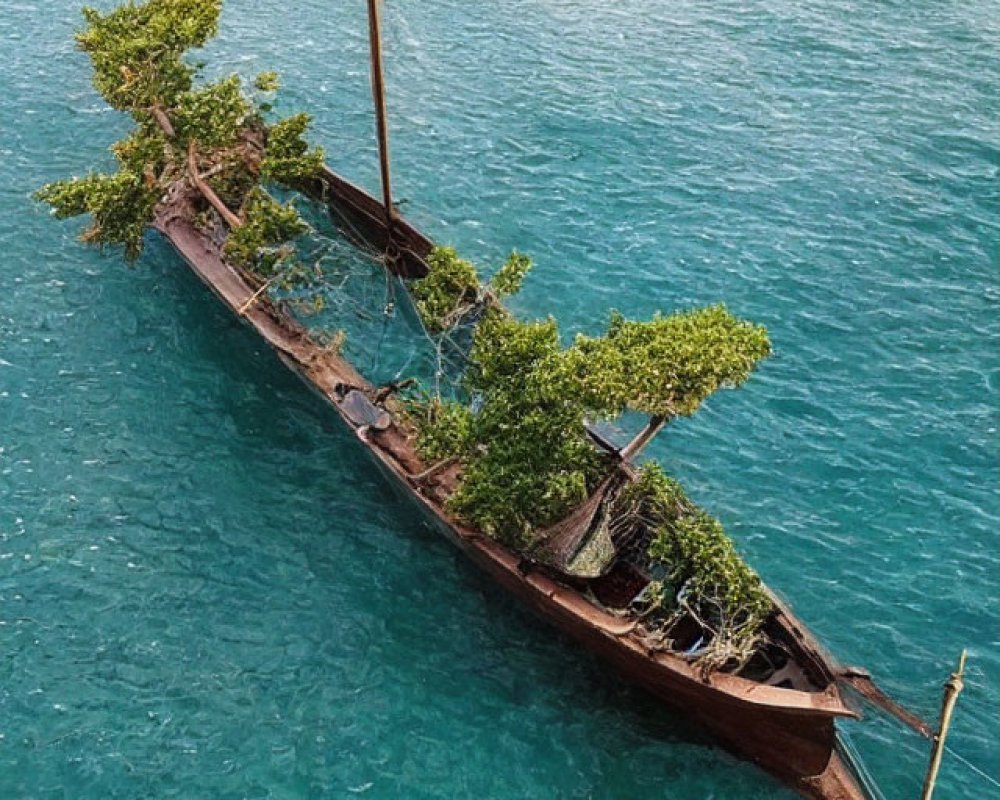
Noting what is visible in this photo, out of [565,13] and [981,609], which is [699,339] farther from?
[565,13]

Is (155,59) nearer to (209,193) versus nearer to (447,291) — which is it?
(209,193)

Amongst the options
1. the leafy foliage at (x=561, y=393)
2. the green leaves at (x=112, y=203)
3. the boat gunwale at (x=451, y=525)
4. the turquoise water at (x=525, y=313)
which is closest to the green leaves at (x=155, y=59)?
the green leaves at (x=112, y=203)

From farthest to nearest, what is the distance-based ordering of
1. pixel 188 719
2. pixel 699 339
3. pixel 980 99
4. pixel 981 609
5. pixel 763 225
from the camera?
pixel 980 99 → pixel 763 225 → pixel 981 609 → pixel 188 719 → pixel 699 339

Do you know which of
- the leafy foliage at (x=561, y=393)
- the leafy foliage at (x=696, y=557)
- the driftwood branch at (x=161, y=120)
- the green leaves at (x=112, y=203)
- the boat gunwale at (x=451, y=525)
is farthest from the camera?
the driftwood branch at (x=161, y=120)

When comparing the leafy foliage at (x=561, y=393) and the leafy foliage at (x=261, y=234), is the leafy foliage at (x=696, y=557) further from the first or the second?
the leafy foliage at (x=261, y=234)

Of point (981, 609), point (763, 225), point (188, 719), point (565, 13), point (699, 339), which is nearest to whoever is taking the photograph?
point (699, 339)

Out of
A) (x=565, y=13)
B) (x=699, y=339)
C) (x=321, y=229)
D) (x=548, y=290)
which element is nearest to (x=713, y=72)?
(x=565, y=13)

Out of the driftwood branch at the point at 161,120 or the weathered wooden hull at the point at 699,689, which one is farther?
the driftwood branch at the point at 161,120

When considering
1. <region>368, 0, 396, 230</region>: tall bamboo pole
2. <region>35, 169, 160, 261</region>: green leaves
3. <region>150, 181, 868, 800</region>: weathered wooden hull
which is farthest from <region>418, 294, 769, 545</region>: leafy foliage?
<region>35, 169, 160, 261</region>: green leaves
